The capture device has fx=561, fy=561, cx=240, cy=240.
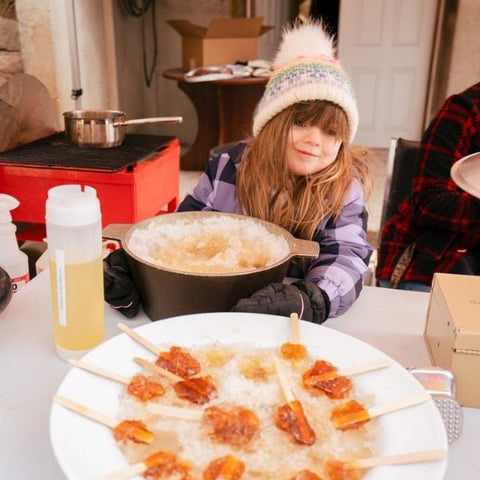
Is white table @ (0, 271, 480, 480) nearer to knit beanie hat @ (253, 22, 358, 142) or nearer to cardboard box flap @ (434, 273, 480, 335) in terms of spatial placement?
cardboard box flap @ (434, 273, 480, 335)

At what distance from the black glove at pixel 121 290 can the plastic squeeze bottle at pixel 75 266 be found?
99mm

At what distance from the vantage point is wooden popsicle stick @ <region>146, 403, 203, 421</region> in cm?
68

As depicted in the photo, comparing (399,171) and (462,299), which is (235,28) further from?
(462,299)

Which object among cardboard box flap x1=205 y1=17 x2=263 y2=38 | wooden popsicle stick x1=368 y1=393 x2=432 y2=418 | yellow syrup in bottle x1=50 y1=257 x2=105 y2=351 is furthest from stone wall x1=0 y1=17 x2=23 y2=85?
wooden popsicle stick x1=368 y1=393 x2=432 y2=418

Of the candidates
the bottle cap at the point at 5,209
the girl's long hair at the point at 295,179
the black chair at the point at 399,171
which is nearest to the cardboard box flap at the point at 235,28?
the black chair at the point at 399,171

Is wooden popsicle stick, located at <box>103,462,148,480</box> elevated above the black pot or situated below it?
Answer: below

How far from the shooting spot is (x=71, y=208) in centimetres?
75

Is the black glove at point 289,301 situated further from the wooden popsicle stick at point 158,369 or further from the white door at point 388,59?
the white door at point 388,59

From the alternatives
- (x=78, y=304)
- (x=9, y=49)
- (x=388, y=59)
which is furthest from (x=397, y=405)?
(x=388, y=59)

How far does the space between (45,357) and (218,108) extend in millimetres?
3757

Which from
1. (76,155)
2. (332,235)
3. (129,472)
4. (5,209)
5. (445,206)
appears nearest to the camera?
(129,472)

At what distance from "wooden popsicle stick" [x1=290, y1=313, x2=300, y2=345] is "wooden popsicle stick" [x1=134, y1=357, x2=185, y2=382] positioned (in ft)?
0.62

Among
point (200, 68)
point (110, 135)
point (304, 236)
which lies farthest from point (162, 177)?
point (200, 68)

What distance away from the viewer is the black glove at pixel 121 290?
98cm
